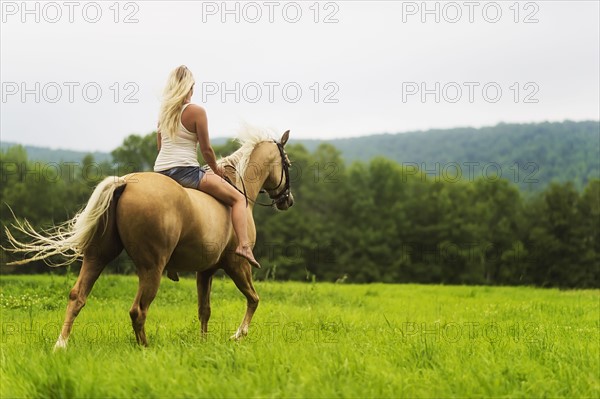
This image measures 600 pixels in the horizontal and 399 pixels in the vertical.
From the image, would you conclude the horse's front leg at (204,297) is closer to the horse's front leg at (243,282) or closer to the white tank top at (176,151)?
the horse's front leg at (243,282)

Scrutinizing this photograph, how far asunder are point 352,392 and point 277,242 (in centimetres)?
4171

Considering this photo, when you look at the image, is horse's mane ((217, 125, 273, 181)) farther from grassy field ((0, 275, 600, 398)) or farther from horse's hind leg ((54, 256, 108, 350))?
horse's hind leg ((54, 256, 108, 350))

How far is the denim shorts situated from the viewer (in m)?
7.08

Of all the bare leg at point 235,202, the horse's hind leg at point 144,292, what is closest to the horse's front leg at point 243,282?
the bare leg at point 235,202

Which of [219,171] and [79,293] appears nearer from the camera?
[79,293]

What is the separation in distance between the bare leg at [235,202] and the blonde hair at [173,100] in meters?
0.75

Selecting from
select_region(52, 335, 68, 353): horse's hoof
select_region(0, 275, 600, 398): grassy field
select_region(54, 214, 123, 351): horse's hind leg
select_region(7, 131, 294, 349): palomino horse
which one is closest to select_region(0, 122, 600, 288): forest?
select_region(7, 131, 294, 349): palomino horse

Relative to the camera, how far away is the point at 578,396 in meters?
4.36

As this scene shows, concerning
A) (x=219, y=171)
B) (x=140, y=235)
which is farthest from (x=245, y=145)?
(x=140, y=235)

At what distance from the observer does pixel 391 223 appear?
51812 millimetres

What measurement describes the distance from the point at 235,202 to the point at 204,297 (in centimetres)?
165

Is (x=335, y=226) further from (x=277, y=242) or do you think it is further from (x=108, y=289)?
(x=108, y=289)

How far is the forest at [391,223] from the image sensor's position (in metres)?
47.5

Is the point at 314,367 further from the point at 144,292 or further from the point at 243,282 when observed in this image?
the point at 243,282
